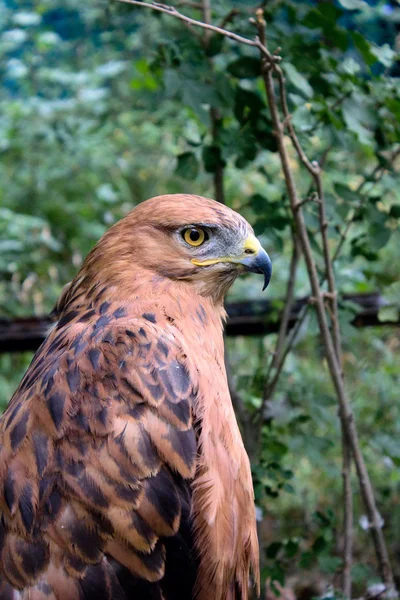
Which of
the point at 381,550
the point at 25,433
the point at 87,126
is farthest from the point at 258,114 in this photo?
the point at 87,126

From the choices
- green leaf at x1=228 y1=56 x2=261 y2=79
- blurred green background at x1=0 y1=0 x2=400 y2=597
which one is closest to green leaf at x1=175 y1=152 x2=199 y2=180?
blurred green background at x1=0 y1=0 x2=400 y2=597

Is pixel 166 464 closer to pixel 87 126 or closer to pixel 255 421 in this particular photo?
pixel 255 421

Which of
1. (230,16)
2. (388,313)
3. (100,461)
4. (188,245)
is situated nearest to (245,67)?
(230,16)

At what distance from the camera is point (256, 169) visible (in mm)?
3209

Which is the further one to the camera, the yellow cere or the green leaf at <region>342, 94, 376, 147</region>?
the green leaf at <region>342, 94, 376, 147</region>

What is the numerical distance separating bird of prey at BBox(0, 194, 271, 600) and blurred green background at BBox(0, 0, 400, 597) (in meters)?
0.80

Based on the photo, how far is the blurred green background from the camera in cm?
257

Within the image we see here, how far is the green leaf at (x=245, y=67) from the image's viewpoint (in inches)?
100.0

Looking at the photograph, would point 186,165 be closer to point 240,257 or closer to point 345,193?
point 345,193

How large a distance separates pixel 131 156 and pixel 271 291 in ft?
7.74

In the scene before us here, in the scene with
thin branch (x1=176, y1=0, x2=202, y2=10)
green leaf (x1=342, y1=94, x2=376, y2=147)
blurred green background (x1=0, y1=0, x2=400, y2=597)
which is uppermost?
thin branch (x1=176, y1=0, x2=202, y2=10)

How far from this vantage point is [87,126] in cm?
530

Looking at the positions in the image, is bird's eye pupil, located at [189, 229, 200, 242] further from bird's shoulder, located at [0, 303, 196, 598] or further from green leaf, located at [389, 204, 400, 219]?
green leaf, located at [389, 204, 400, 219]

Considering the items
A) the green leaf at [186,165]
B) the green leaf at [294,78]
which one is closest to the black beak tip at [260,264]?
the green leaf at [294,78]
